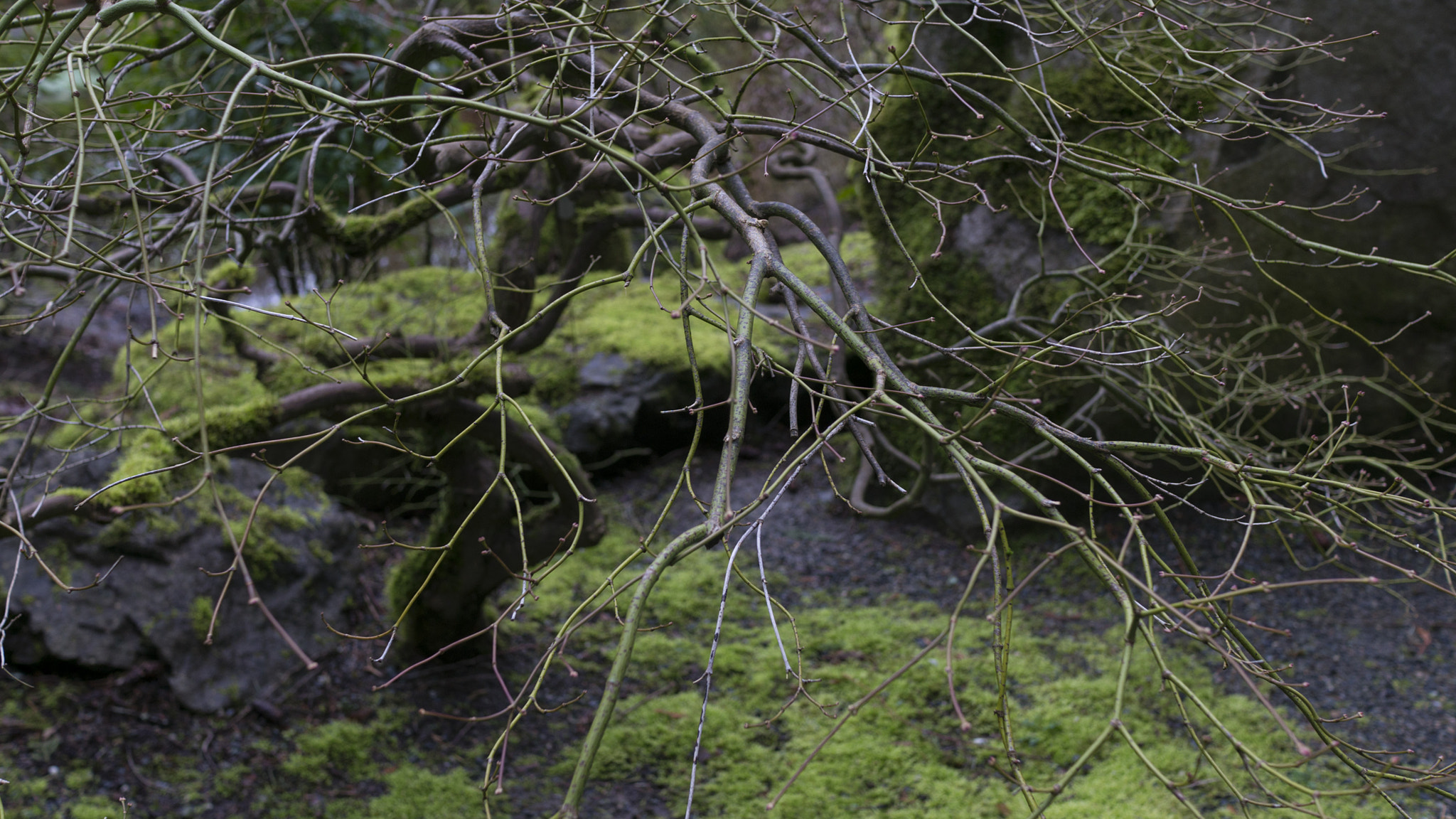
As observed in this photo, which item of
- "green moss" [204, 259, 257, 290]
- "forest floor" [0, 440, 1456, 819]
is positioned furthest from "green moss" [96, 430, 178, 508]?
"forest floor" [0, 440, 1456, 819]

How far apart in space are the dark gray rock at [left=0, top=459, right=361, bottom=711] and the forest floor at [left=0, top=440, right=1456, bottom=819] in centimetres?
13

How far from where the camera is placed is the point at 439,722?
399 cm

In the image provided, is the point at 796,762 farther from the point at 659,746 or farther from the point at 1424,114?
the point at 1424,114

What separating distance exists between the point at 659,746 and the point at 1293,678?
9.33 ft

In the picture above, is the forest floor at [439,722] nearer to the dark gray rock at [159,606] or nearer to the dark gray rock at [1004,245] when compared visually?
the dark gray rock at [159,606]

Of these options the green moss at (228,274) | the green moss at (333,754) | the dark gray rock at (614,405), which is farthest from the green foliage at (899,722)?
the green moss at (228,274)

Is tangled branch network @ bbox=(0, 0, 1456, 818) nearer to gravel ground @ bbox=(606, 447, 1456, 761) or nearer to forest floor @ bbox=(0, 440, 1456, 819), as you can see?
gravel ground @ bbox=(606, 447, 1456, 761)

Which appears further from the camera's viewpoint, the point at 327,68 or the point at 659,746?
the point at 659,746

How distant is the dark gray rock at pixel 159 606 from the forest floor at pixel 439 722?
0.13 metres

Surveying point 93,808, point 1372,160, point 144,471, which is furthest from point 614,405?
point 1372,160

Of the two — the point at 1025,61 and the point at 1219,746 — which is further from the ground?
the point at 1025,61

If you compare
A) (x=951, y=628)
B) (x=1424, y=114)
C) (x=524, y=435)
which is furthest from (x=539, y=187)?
(x=1424, y=114)

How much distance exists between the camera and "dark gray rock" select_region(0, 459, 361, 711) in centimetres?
378

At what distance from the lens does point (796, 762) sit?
3.57m
